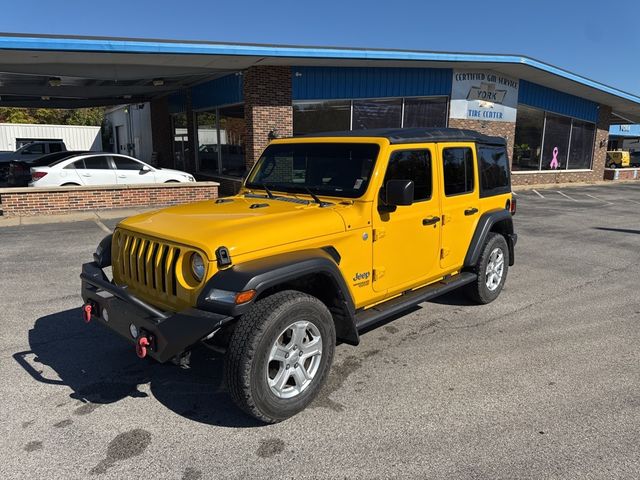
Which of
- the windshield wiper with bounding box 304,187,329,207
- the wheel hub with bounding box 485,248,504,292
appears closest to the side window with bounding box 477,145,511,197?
the wheel hub with bounding box 485,248,504,292

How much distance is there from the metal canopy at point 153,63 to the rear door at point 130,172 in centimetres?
252

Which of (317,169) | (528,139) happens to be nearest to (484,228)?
(317,169)

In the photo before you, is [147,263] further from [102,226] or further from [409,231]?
[102,226]

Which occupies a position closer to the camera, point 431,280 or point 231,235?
point 231,235

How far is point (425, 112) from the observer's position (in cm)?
1730

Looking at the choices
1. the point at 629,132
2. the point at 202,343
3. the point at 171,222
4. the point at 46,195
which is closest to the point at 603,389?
the point at 202,343

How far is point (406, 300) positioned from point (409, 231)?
607 millimetres

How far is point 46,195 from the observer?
11.7 metres

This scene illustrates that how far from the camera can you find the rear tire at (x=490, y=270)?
5.29 meters

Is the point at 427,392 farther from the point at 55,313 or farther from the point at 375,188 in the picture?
the point at 55,313

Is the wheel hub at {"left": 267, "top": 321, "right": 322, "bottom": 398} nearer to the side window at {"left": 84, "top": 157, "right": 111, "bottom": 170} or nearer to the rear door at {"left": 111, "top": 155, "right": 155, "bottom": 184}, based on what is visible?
the rear door at {"left": 111, "top": 155, "right": 155, "bottom": 184}

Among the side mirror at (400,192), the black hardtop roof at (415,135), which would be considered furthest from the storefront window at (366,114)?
the side mirror at (400,192)

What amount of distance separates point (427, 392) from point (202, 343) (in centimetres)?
174

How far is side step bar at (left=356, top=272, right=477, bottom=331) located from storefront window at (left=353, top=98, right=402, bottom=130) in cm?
1148
